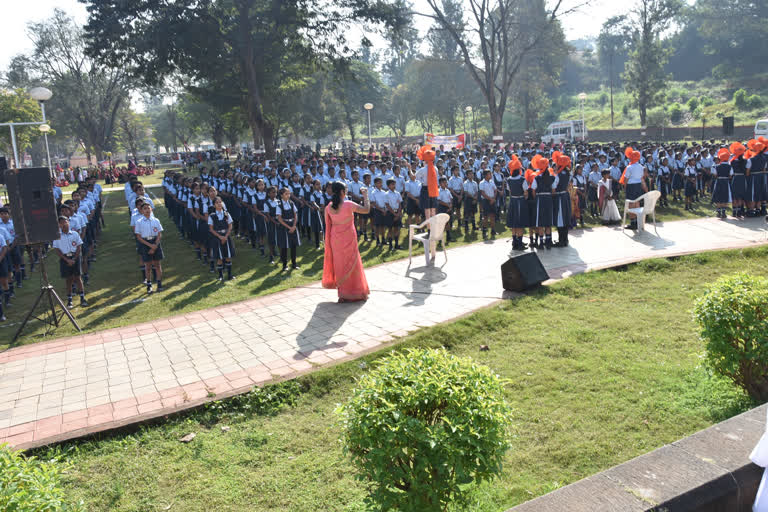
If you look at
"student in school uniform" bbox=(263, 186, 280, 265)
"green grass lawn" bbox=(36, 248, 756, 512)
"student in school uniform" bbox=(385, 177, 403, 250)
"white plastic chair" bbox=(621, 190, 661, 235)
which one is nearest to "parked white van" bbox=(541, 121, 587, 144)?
"white plastic chair" bbox=(621, 190, 661, 235)

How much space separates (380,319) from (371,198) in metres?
5.71

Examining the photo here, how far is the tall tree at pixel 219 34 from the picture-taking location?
22391 millimetres

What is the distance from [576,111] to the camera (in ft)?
209

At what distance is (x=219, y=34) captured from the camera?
24234 millimetres

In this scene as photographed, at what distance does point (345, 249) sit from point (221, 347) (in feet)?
7.49

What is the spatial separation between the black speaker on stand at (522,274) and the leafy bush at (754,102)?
50.4 metres

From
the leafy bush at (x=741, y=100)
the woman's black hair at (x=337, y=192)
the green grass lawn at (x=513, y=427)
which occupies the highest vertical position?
the leafy bush at (x=741, y=100)

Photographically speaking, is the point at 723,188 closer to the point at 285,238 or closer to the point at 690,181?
the point at 690,181

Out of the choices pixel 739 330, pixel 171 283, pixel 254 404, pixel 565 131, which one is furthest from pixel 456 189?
pixel 565 131

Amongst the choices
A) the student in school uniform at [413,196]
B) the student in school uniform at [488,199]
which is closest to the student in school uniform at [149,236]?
the student in school uniform at [413,196]

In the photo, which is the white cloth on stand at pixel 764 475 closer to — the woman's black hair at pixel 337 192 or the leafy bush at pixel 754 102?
the woman's black hair at pixel 337 192

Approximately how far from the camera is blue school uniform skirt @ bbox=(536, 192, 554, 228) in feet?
34.4

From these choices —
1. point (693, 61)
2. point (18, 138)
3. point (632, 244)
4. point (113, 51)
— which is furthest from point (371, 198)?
point (693, 61)

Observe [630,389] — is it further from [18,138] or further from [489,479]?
[18,138]
